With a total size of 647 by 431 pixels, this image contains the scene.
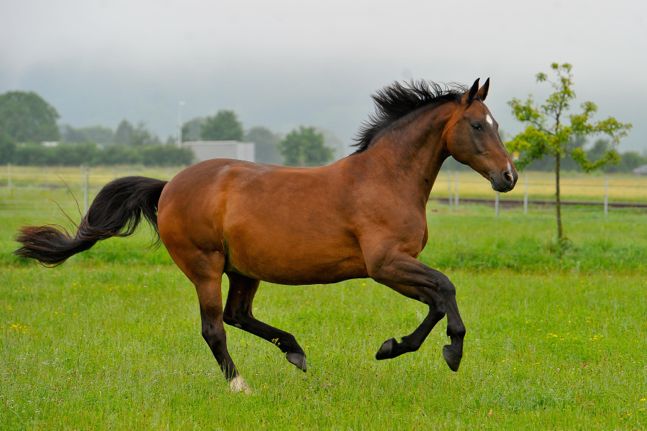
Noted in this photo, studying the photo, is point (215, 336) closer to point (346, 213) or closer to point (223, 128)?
point (346, 213)

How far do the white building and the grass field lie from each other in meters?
59.6

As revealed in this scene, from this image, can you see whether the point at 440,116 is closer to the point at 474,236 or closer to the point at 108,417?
the point at 108,417

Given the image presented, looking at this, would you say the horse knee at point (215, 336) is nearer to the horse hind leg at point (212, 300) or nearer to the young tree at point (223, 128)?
the horse hind leg at point (212, 300)

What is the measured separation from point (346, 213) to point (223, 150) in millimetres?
72797

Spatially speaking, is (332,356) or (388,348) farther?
(332,356)

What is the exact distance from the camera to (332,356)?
855 centimetres

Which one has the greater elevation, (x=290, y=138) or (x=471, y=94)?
(x=290, y=138)

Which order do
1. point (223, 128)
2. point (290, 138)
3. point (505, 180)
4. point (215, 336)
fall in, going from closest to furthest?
1. point (505, 180)
2. point (215, 336)
3. point (290, 138)
4. point (223, 128)

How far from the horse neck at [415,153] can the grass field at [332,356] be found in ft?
5.72

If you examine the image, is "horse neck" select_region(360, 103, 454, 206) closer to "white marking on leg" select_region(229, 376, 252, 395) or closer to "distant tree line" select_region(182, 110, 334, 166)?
"white marking on leg" select_region(229, 376, 252, 395)

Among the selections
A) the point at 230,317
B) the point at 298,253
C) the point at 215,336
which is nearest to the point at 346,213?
the point at 298,253

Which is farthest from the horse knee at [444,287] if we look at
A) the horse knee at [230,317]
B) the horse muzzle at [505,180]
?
the horse knee at [230,317]

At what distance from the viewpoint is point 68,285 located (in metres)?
13.1

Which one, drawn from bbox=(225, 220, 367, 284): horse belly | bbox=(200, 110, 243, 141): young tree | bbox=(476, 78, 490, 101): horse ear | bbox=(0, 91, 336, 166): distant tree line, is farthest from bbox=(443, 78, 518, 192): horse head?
bbox=(200, 110, 243, 141): young tree
